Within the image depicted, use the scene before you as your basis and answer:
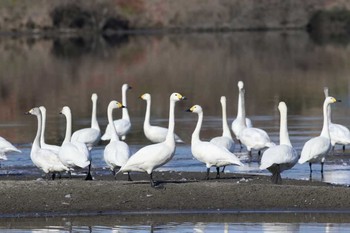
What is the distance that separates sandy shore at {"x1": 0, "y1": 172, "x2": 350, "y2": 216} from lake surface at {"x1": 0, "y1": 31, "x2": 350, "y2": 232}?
66 centimetres

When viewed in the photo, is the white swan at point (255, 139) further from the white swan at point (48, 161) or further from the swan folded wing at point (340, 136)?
the white swan at point (48, 161)

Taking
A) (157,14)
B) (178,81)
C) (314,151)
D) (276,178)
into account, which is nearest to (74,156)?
(276,178)

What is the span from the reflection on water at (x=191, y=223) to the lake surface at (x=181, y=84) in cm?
4

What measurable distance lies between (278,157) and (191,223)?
87.0 inches

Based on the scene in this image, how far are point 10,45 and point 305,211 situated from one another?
57713 mm

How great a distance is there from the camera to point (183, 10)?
82750mm

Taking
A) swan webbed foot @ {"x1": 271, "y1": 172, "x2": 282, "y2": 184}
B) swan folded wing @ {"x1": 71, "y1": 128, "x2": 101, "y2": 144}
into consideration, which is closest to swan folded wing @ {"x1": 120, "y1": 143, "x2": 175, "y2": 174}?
swan webbed foot @ {"x1": 271, "y1": 172, "x2": 282, "y2": 184}

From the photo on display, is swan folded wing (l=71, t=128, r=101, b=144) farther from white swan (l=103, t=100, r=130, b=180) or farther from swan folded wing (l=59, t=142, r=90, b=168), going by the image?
swan folded wing (l=59, t=142, r=90, b=168)

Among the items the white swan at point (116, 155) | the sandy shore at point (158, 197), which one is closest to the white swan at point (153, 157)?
the sandy shore at point (158, 197)

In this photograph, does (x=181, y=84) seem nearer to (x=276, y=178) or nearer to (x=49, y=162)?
(x=49, y=162)

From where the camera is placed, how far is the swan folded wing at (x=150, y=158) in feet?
48.8

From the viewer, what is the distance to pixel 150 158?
586 inches

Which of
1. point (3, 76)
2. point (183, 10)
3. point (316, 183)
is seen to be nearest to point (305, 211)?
point (316, 183)

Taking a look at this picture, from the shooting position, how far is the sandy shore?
47.2 feet
